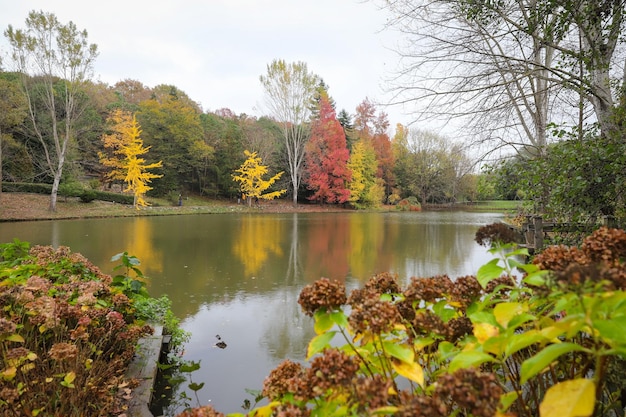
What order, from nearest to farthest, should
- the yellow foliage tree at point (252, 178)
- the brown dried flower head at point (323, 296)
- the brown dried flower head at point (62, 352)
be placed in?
the brown dried flower head at point (323, 296), the brown dried flower head at point (62, 352), the yellow foliage tree at point (252, 178)

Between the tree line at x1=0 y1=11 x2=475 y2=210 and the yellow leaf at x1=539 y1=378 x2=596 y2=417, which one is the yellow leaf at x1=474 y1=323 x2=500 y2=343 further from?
the tree line at x1=0 y1=11 x2=475 y2=210

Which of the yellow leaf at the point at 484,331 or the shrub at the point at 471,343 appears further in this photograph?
the yellow leaf at the point at 484,331

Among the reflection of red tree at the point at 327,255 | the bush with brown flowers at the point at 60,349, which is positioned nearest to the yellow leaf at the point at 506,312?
the bush with brown flowers at the point at 60,349

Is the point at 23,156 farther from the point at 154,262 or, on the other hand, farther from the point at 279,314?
the point at 279,314

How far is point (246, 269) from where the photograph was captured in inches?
303

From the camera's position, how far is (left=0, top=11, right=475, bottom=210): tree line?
2245 cm

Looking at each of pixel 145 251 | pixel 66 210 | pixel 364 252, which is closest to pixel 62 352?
pixel 145 251

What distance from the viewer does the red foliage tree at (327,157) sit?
1252 inches

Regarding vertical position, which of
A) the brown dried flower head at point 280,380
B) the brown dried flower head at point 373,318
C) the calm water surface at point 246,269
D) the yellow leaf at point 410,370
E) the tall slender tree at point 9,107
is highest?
the tall slender tree at point 9,107

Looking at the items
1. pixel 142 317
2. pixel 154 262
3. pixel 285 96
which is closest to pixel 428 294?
pixel 142 317

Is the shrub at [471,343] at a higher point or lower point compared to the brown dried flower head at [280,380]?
higher

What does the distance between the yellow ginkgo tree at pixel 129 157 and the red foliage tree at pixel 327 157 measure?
12.4m

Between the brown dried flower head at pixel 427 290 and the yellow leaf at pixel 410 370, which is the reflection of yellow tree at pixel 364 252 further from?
the yellow leaf at pixel 410 370

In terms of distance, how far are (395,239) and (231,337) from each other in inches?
364
